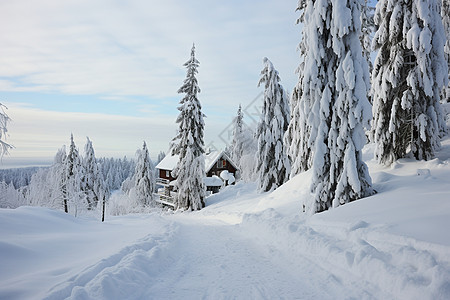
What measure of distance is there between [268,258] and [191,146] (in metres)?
20.7

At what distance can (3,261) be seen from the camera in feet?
16.3

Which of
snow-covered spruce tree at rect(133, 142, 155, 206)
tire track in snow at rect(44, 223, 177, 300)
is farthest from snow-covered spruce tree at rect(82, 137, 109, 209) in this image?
tire track in snow at rect(44, 223, 177, 300)

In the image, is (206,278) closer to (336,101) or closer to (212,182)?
(336,101)

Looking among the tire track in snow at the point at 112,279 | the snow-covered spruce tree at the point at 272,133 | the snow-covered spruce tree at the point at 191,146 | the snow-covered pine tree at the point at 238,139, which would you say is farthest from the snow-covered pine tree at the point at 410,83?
the snow-covered pine tree at the point at 238,139

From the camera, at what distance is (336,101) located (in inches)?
390

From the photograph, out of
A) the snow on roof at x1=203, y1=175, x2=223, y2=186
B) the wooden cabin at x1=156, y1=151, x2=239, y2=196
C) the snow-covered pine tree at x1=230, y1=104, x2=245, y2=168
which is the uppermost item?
the snow-covered pine tree at x1=230, y1=104, x2=245, y2=168

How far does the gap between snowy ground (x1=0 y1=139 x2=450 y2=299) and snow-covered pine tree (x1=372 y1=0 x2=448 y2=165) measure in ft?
7.63

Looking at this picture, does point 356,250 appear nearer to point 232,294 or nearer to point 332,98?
point 232,294

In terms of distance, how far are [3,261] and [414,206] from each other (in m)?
9.79

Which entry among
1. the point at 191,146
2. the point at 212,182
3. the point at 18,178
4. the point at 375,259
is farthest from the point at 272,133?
the point at 18,178

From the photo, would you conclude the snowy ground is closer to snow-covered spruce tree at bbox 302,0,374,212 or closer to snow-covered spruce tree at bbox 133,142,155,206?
snow-covered spruce tree at bbox 302,0,374,212

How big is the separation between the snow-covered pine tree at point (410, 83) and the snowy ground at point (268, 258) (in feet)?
7.63

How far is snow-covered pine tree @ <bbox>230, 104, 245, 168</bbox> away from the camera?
178 feet

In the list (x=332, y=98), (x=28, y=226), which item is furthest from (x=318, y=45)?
(x=28, y=226)
